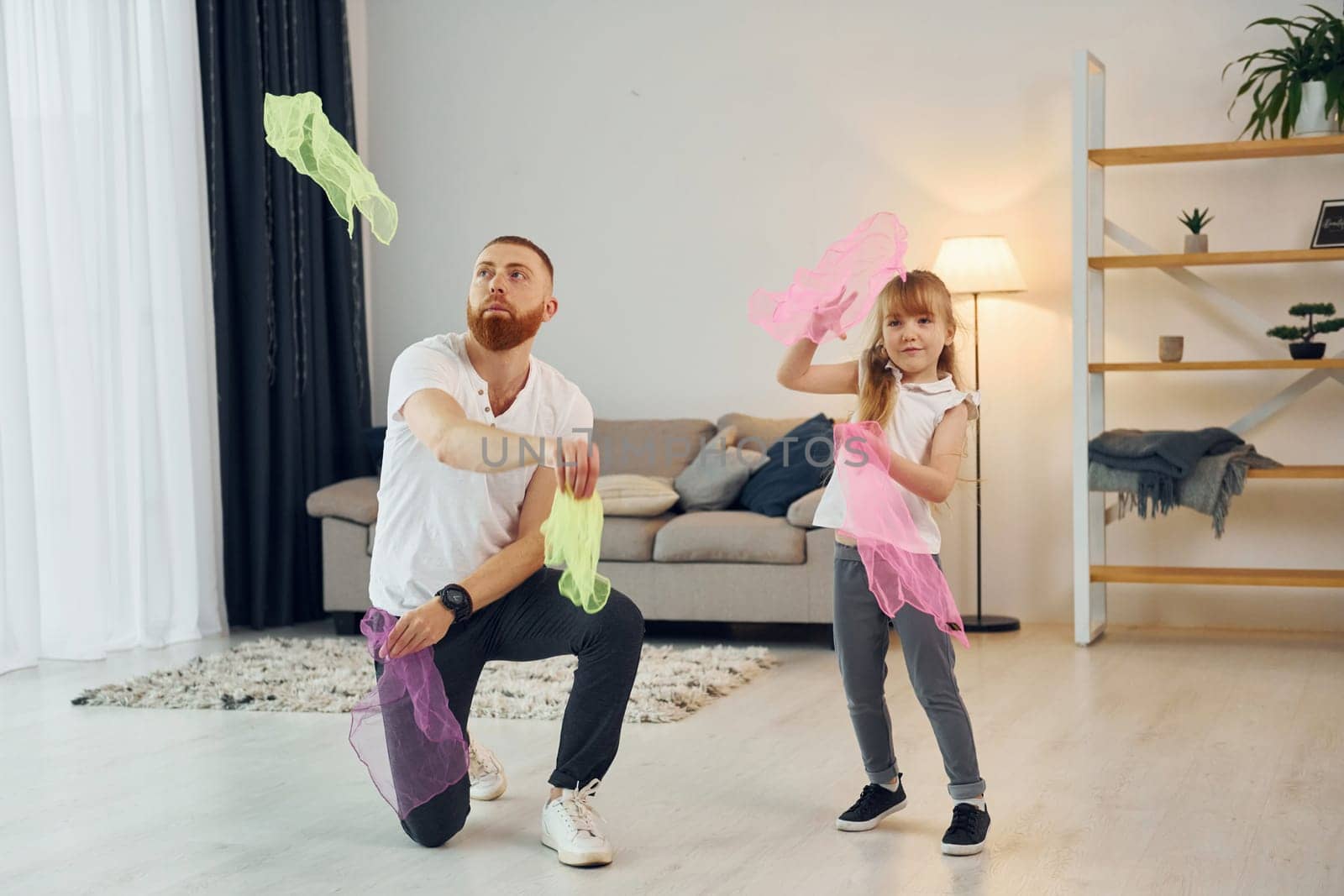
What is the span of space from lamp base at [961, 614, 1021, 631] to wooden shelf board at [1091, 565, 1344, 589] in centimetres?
43

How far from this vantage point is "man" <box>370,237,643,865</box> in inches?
95.3

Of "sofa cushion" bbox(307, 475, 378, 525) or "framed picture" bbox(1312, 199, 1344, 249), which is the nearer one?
"framed picture" bbox(1312, 199, 1344, 249)

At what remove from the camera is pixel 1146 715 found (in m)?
3.43

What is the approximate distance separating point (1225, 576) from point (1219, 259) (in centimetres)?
100

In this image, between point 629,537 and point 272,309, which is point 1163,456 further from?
point 272,309

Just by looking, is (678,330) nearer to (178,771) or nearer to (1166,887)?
(178,771)

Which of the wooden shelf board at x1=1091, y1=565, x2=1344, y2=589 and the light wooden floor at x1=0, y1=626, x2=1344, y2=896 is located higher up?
the wooden shelf board at x1=1091, y1=565, x2=1344, y2=589

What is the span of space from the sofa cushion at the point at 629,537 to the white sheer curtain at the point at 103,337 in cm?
144

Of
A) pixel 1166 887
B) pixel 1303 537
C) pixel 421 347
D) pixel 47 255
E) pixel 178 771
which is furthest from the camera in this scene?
pixel 1303 537

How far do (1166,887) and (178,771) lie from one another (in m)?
2.00

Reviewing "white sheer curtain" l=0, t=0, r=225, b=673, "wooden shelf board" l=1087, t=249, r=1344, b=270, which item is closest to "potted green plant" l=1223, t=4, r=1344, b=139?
"wooden shelf board" l=1087, t=249, r=1344, b=270

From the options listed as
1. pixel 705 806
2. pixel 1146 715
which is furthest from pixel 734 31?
pixel 705 806

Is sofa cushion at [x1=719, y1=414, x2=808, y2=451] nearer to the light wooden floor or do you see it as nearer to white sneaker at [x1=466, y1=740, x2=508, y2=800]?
the light wooden floor

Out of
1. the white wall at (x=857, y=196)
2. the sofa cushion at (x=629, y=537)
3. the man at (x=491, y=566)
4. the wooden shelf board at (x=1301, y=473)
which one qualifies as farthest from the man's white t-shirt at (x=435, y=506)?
the white wall at (x=857, y=196)
